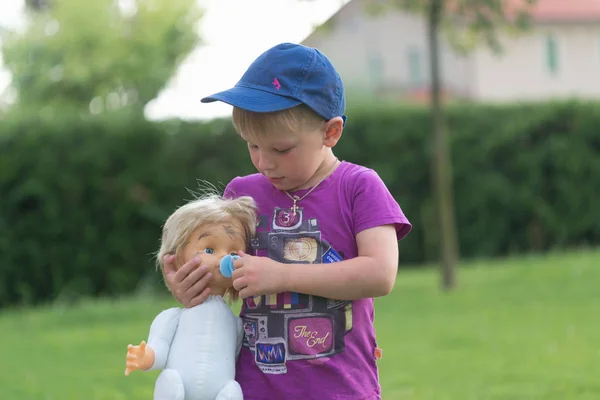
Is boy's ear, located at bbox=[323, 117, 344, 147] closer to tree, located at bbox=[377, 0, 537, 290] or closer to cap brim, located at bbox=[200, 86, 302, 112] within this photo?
cap brim, located at bbox=[200, 86, 302, 112]

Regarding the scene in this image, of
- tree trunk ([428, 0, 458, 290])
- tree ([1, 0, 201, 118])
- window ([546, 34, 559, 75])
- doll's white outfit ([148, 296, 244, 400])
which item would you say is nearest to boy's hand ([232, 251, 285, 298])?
doll's white outfit ([148, 296, 244, 400])

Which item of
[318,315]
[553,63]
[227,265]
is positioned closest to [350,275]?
[318,315]

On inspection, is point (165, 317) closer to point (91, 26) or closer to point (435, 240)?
point (435, 240)

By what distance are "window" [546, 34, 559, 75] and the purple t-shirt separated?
140ft

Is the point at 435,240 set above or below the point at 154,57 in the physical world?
below

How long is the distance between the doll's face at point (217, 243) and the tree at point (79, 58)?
35.4m

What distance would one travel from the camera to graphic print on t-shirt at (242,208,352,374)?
2.61m

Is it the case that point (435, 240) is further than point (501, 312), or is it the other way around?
point (435, 240)

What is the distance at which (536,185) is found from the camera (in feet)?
46.2

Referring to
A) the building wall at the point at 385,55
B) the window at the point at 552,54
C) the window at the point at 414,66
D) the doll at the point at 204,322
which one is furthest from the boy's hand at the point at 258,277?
the window at the point at 414,66

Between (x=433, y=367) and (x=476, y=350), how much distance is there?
65 centimetres

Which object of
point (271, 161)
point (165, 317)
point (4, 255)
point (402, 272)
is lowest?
point (402, 272)

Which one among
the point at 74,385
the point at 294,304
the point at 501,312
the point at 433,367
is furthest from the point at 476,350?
the point at 294,304

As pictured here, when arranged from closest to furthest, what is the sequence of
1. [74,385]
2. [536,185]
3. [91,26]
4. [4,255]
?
[74,385] < [4,255] < [536,185] < [91,26]
